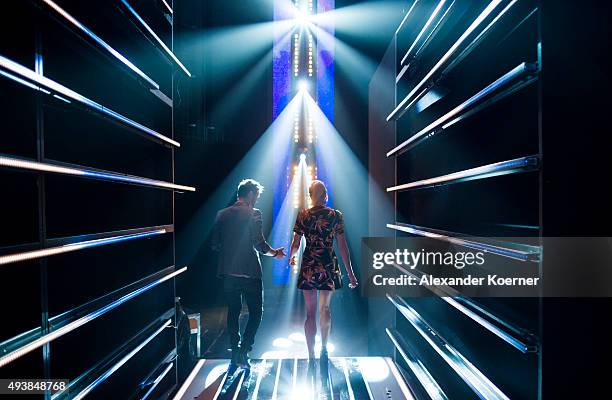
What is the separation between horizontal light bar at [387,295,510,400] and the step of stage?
60 cm

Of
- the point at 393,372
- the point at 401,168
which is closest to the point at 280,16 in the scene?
the point at 401,168

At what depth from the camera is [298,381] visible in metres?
2.80

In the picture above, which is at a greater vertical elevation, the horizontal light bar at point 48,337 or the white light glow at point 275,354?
the horizontal light bar at point 48,337

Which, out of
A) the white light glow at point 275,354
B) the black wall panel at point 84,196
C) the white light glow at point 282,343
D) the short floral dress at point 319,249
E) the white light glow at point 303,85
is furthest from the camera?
the white light glow at point 303,85

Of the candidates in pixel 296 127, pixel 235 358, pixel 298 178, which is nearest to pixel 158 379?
pixel 235 358

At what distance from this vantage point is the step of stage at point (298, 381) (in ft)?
8.48

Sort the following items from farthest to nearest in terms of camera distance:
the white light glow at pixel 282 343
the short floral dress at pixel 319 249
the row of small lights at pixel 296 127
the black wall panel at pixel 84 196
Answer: the row of small lights at pixel 296 127 < the white light glow at pixel 282 343 < the short floral dress at pixel 319 249 < the black wall panel at pixel 84 196

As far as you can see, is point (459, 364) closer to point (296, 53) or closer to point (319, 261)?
point (319, 261)

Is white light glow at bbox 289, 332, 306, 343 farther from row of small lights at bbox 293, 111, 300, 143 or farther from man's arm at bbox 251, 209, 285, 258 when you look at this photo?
row of small lights at bbox 293, 111, 300, 143

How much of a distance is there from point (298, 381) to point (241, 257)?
1097 mm

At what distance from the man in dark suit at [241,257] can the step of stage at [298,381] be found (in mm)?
222

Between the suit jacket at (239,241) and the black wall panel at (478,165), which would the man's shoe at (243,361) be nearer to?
the suit jacket at (239,241)

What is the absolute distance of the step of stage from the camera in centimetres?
259

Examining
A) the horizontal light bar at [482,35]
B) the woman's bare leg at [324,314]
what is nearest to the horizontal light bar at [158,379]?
the woman's bare leg at [324,314]
